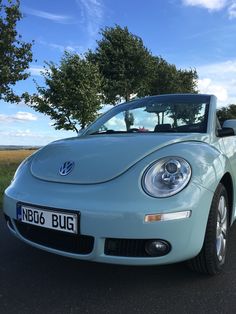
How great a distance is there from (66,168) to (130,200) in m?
0.66

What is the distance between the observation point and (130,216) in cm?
279

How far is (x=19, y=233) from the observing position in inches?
132

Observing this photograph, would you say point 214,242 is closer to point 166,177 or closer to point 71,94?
point 166,177

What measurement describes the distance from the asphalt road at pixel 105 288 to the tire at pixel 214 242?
105mm

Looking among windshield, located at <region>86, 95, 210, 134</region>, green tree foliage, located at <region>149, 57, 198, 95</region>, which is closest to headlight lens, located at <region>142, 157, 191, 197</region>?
windshield, located at <region>86, 95, 210, 134</region>

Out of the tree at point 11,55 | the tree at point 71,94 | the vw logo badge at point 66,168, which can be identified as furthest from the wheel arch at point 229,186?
the tree at point 71,94

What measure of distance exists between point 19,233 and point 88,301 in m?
0.81

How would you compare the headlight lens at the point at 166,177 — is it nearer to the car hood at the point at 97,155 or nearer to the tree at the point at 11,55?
the car hood at the point at 97,155

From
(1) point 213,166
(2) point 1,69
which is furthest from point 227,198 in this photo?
(2) point 1,69

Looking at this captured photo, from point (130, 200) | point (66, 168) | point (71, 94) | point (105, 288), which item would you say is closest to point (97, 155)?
point (66, 168)

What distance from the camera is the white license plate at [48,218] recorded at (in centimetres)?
291

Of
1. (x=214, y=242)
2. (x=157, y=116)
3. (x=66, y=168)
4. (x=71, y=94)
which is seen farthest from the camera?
(x=71, y=94)

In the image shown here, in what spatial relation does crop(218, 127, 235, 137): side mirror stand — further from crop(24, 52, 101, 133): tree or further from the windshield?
crop(24, 52, 101, 133): tree

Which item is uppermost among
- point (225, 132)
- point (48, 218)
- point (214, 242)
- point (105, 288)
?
point (225, 132)
